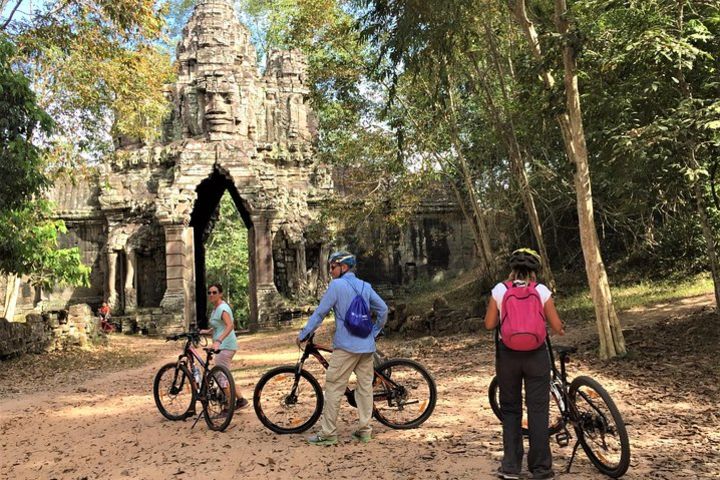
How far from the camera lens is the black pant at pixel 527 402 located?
4.03 meters

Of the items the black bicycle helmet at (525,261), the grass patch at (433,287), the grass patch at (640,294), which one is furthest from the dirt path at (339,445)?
the grass patch at (433,287)

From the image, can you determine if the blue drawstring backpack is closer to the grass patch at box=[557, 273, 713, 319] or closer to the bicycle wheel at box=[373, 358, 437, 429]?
the bicycle wheel at box=[373, 358, 437, 429]

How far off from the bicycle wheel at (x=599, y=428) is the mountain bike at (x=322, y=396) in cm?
153

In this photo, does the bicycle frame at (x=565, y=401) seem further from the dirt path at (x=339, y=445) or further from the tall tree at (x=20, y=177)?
the tall tree at (x=20, y=177)

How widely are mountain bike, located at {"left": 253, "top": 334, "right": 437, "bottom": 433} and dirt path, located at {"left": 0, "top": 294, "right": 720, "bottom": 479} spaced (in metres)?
0.15

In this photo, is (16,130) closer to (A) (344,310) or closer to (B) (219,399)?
(B) (219,399)

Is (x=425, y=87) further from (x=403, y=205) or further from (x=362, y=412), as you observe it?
(x=362, y=412)

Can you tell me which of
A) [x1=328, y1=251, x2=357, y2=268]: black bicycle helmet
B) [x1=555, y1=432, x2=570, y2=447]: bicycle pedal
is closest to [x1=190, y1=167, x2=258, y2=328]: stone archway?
[x1=328, y1=251, x2=357, y2=268]: black bicycle helmet

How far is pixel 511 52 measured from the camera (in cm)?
1395

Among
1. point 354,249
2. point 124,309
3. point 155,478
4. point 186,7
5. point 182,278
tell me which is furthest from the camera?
point 186,7

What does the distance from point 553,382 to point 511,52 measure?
11024 mm

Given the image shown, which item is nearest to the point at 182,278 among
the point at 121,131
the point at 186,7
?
the point at 121,131

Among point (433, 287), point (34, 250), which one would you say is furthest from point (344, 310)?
point (433, 287)

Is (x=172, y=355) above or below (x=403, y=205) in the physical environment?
below
